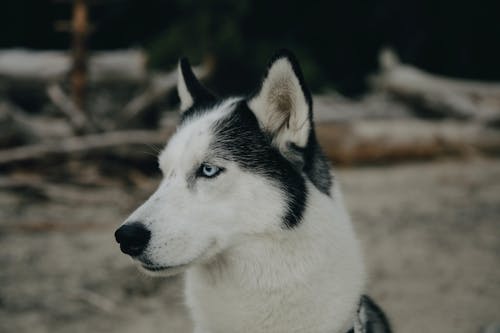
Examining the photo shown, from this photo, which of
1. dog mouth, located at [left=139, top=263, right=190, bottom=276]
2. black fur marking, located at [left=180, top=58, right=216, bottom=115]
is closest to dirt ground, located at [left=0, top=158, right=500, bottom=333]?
dog mouth, located at [left=139, top=263, right=190, bottom=276]

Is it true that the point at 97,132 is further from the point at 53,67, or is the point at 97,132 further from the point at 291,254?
the point at 291,254

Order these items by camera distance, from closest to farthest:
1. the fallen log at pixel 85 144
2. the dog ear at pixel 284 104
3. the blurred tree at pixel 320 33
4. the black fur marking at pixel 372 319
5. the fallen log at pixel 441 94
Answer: the dog ear at pixel 284 104, the black fur marking at pixel 372 319, the fallen log at pixel 85 144, the fallen log at pixel 441 94, the blurred tree at pixel 320 33

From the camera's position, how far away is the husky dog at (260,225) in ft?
6.91

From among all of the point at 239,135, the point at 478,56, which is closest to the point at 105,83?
the point at 239,135

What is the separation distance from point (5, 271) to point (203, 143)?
3.29 metres

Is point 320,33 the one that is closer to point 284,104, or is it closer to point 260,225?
point 284,104

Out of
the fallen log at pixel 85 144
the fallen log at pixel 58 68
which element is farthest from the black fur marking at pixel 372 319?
the fallen log at pixel 58 68

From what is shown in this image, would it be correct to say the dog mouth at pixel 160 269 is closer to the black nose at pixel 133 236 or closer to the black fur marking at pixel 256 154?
the black nose at pixel 133 236

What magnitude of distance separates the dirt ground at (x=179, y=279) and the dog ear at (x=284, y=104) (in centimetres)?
221

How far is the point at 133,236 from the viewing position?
2008 mm

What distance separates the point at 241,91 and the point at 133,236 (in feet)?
30.4

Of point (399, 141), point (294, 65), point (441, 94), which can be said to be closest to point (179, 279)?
point (294, 65)

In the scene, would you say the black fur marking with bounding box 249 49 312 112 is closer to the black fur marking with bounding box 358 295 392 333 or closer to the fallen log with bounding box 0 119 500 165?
the black fur marking with bounding box 358 295 392 333

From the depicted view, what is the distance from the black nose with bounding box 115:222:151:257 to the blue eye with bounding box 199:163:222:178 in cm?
38
